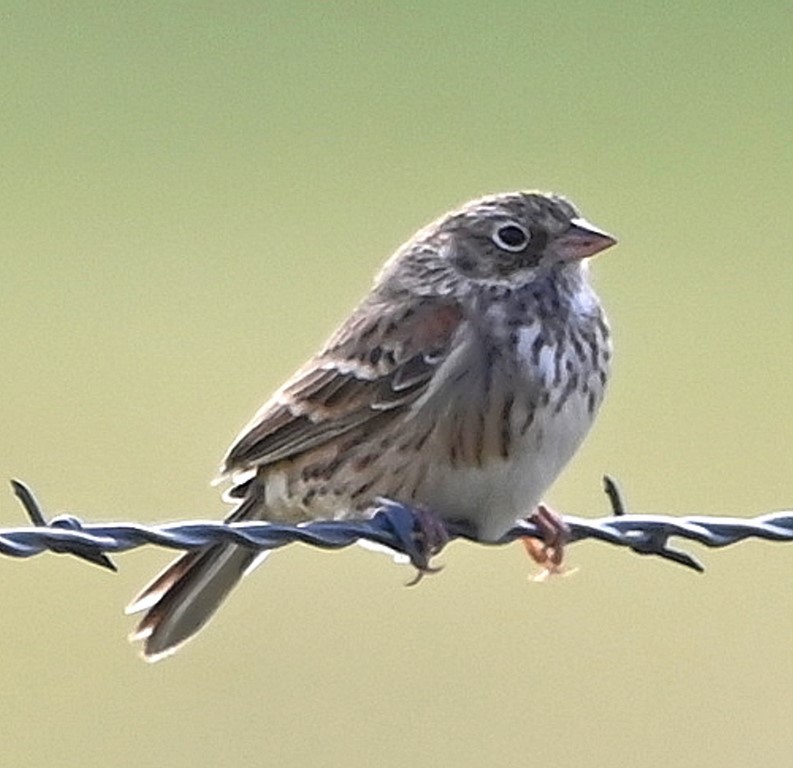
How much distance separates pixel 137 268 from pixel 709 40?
467cm

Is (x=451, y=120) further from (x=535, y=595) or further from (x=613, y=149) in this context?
(x=535, y=595)

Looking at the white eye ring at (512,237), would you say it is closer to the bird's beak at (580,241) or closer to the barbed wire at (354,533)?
the bird's beak at (580,241)

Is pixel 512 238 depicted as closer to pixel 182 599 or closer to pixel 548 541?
pixel 548 541

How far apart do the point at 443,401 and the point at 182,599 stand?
0.77 meters

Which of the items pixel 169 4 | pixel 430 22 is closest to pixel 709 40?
pixel 430 22

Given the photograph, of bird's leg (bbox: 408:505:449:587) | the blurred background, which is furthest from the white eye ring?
the blurred background

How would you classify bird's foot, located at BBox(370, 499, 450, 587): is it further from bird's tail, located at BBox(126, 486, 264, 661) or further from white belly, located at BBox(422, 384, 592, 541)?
bird's tail, located at BBox(126, 486, 264, 661)

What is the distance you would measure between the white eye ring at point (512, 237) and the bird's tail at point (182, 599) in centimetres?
96

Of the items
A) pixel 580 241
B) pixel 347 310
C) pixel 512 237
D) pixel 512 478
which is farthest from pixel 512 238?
pixel 347 310

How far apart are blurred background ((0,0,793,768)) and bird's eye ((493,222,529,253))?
10.0ft

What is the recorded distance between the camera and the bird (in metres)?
6.24

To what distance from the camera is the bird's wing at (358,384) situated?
6.43 metres

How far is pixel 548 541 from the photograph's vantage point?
633 centimetres

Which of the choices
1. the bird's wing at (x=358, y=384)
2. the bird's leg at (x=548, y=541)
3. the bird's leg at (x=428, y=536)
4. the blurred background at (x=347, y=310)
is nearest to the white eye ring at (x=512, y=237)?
the bird's wing at (x=358, y=384)
